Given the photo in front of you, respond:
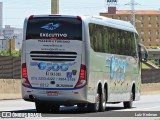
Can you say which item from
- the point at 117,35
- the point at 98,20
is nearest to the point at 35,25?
the point at 98,20

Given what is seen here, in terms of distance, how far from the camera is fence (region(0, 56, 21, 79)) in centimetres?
3959

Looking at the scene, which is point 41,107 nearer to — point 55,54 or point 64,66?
point 64,66

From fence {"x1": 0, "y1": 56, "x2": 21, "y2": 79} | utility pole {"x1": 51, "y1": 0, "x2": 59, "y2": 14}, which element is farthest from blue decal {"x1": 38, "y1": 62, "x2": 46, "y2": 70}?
utility pole {"x1": 51, "y1": 0, "x2": 59, "y2": 14}

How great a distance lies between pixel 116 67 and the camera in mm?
29000

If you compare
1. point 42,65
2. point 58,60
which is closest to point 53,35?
point 58,60

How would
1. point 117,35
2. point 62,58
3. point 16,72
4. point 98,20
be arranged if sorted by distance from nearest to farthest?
point 62,58, point 98,20, point 117,35, point 16,72

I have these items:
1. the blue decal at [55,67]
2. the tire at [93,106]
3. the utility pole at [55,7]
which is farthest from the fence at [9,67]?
the utility pole at [55,7]

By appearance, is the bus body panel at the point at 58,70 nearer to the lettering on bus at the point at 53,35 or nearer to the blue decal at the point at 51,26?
the lettering on bus at the point at 53,35

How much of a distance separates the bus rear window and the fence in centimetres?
1513

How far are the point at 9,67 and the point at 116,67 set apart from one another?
1251 centimetres

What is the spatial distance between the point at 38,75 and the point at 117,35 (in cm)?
538

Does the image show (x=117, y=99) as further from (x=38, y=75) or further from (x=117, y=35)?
(x=38, y=75)

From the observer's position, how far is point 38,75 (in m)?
24.5

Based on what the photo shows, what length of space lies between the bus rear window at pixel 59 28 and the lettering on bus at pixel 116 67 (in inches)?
127
